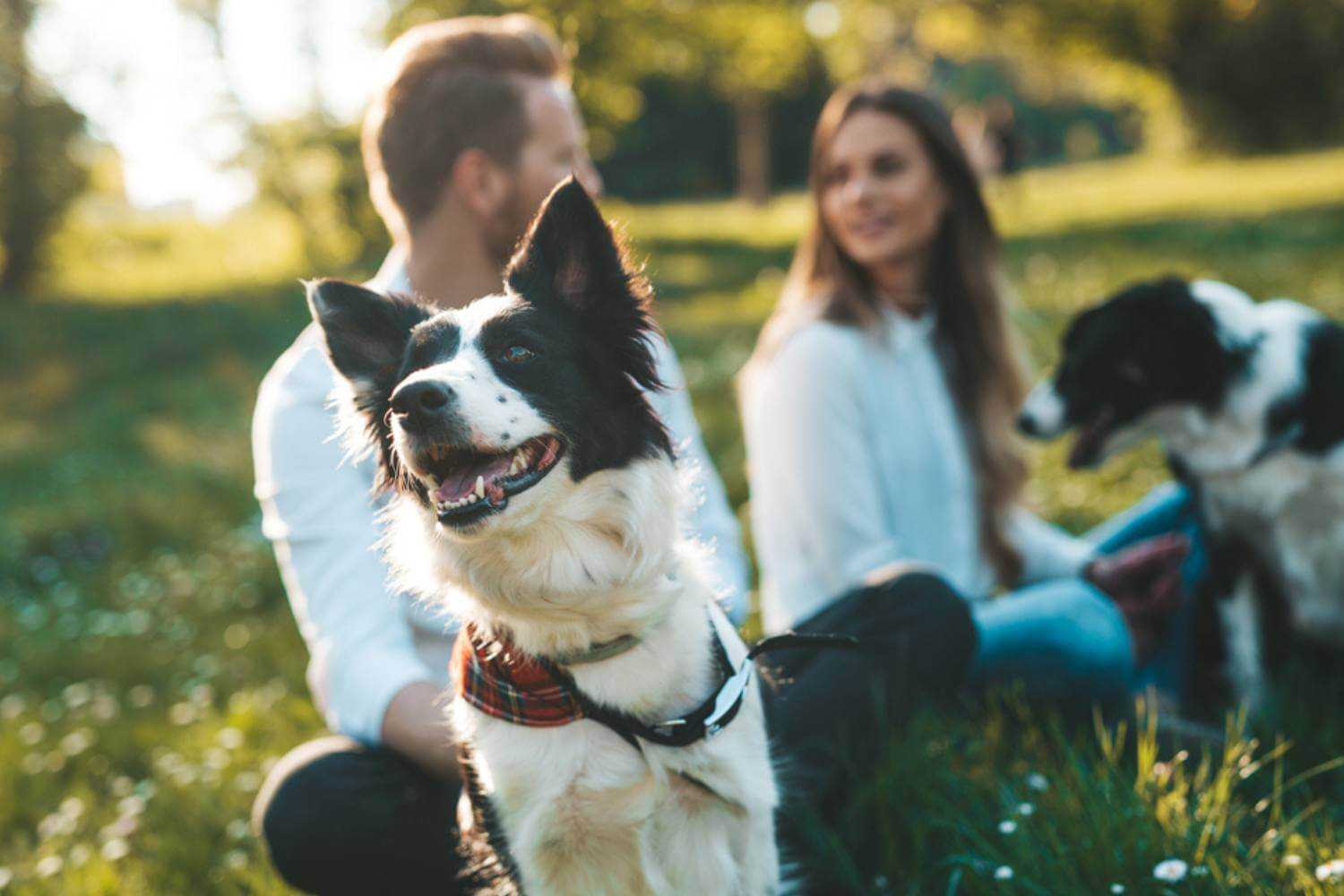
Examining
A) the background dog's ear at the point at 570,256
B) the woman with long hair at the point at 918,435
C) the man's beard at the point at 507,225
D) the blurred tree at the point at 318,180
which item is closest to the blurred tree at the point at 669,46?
the woman with long hair at the point at 918,435

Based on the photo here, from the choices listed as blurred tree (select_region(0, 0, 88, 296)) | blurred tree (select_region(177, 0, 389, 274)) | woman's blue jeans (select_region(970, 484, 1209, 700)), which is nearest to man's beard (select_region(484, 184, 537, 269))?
woman's blue jeans (select_region(970, 484, 1209, 700))

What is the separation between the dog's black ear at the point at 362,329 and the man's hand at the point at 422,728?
73 cm

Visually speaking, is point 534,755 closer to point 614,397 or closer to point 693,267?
point 614,397

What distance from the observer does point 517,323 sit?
6.24 ft

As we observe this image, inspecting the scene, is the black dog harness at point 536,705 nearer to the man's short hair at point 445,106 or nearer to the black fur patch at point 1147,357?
the man's short hair at point 445,106

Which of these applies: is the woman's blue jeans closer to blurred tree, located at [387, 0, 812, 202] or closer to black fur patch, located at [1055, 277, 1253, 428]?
black fur patch, located at [1055, 277, 1253, 428]

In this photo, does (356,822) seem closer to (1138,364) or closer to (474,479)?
(474,479)

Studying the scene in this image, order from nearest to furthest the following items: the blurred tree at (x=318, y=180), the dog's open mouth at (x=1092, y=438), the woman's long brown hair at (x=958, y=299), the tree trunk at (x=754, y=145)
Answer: the dog's open mouth at (x=1092, y=438)
the woman's long brown hair at (x=958, y=299)
the blurred tree at (x=318, y=180)
the tree trunk at (x=754, y=145)

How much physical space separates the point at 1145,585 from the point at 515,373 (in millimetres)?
2491

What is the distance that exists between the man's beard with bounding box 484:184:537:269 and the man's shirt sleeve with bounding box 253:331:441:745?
20.4 inches

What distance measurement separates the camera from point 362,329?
6.42 feet

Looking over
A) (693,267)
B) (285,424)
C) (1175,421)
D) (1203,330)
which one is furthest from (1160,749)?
(693,267)

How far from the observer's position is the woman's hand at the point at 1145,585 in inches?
135

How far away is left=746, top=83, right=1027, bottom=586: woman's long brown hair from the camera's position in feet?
11.4
